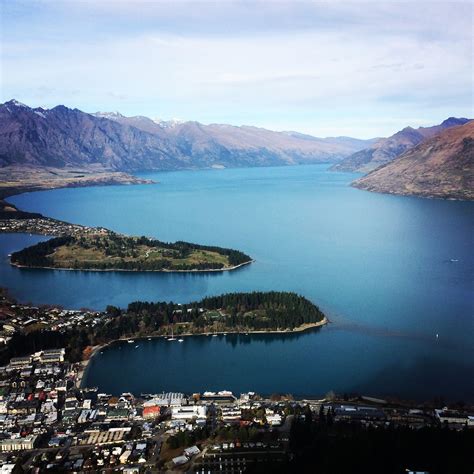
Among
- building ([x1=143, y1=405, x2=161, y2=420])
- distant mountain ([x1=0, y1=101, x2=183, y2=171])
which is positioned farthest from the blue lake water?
distant mountain ([x1=0, y1=101, x2=183, y2=171])

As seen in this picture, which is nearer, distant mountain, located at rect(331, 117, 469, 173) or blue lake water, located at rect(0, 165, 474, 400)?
blue lake water, located at rect(0, 165, 474, 400)

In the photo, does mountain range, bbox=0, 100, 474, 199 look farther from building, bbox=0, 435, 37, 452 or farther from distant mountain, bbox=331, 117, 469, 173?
building, bbox=0, 435, 37, 452

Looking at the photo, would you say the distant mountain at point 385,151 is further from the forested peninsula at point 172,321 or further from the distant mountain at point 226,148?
the forested peninsula at point 172,321

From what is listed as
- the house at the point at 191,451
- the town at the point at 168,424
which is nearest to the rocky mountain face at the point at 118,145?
the town at the point at 168,424

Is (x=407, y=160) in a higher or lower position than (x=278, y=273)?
higher

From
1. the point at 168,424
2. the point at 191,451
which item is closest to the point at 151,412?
the point at 168,424

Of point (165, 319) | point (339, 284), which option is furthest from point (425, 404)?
point (339, 284)

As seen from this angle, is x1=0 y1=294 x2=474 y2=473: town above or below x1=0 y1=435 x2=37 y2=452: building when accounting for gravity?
above

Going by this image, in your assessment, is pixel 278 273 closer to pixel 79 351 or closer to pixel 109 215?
pixel 79 351
